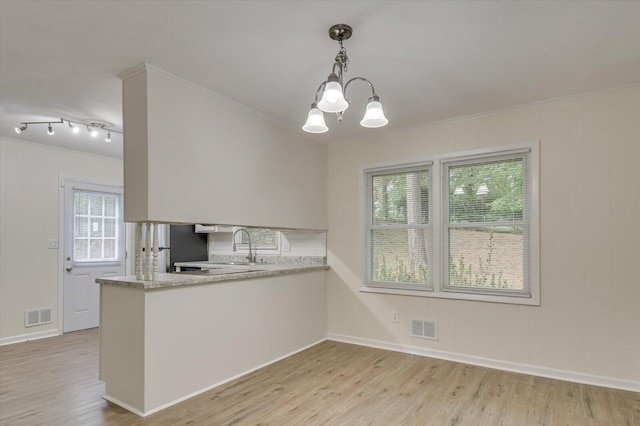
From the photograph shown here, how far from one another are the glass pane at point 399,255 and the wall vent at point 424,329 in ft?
1.42

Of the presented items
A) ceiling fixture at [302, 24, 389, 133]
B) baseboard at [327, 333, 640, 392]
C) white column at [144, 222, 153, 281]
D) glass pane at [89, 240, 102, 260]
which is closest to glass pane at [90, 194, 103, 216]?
glass pane at [89, 240, 102, 260]

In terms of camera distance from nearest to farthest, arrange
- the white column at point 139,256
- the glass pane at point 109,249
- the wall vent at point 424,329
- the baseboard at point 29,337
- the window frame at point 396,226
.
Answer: the white column at point 139,256 < the wall vent at point 424,329 < the window frame at point 396,226 < the baseboard at point 29,337 < the glass pane at point 109,249

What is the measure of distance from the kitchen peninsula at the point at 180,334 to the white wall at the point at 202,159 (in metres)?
0.54

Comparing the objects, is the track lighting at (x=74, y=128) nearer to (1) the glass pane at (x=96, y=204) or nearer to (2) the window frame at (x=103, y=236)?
(2) the window frame at (x=103, y=236)

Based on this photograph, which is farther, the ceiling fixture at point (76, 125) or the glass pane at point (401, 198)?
the glass pane at point (401, 198)

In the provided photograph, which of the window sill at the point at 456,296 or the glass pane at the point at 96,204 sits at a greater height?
the glass pane at the point at 96,204

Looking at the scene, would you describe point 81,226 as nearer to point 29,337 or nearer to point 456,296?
point 29,337

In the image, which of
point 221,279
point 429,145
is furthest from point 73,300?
point 429,145

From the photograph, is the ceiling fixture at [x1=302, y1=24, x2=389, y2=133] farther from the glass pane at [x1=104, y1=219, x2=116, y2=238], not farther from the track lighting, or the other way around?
the glass pane at [x1=104, y1=219, x2=116, y2=238]

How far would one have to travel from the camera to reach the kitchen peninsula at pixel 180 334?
267cm

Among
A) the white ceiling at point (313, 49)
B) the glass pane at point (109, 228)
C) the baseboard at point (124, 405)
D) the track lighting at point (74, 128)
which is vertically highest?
the white ceiling at point (313, 49)

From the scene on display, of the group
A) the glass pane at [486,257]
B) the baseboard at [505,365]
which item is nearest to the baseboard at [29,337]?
the baseboard at [505,365]

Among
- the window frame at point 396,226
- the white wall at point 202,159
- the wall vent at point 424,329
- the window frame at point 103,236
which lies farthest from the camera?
the window frame at point 103,236

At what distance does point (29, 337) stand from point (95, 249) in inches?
52.1
